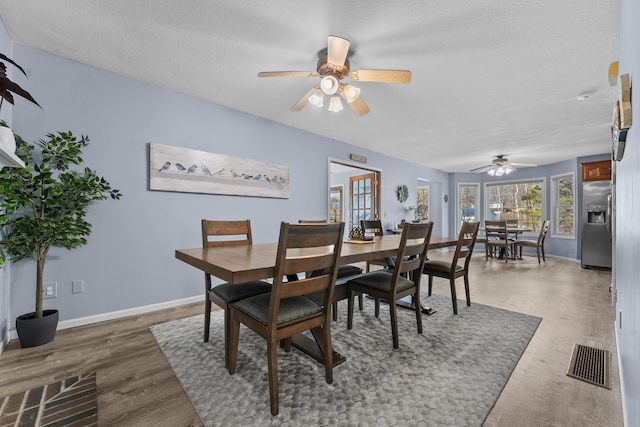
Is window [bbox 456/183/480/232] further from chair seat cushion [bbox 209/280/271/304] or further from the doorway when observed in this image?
chair seat cushion [bbox 209/280/271/304]

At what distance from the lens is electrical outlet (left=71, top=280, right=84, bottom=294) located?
8.05ft

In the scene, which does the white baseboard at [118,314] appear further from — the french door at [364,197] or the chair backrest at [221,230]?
the french door at [364,197]

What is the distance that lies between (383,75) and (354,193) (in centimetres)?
486

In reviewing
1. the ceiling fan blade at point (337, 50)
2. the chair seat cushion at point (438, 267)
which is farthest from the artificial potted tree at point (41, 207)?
the chair seat cushion at point (438, 267)

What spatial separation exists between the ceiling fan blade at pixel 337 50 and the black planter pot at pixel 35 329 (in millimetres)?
2881

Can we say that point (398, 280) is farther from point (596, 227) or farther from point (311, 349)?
point (596, 227)

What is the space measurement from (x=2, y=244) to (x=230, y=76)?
2.23 metres

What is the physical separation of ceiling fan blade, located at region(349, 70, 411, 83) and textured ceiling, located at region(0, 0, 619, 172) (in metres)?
0.27

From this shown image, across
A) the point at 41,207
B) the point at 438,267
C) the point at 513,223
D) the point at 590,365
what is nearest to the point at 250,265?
the point at 41,207

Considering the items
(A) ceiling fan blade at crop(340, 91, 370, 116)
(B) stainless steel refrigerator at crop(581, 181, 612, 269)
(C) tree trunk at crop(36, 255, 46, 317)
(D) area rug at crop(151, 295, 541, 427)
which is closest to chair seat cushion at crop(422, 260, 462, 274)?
(D) area rug at crop(151, 295, 541, 427)

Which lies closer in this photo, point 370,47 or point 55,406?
point 55,406

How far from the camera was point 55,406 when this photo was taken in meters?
1.46

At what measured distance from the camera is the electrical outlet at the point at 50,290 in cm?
234

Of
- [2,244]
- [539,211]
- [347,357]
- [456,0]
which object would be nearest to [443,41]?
[456,0]
